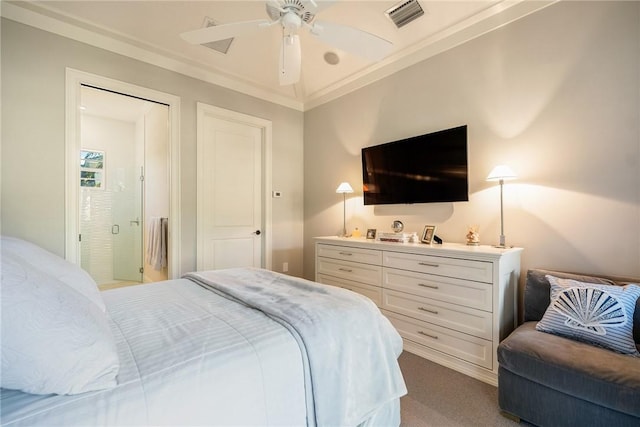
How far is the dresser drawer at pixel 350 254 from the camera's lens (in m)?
2.74

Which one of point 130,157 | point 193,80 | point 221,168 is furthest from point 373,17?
point 130,157

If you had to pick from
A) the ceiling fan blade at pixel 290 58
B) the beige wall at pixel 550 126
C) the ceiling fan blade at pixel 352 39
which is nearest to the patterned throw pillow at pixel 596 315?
the beige wall at pixel 550 126

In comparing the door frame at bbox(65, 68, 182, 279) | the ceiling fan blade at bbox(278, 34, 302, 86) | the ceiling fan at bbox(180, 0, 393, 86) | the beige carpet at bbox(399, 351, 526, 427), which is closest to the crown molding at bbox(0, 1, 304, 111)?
the door frame at bbox(65, 68, 182, 279)

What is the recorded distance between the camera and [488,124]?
8.20ft

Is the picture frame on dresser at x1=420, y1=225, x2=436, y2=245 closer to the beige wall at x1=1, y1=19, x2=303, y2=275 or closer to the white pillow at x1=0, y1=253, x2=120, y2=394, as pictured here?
the white pillow at x1=0, y1=253, x2=120, y2=394

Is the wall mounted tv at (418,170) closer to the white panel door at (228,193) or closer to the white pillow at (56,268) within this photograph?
the white panel door at (228,193)

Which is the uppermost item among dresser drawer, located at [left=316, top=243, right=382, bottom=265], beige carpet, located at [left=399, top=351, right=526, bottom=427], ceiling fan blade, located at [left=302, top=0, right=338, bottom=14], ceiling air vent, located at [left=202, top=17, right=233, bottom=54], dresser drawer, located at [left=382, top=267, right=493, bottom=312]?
ceiling air vent, located at [left=202, top=17, right=233, bottom=54]

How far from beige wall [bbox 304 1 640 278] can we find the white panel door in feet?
6.41

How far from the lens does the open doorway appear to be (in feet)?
14.3

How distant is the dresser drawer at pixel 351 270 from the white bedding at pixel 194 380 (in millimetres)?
1359

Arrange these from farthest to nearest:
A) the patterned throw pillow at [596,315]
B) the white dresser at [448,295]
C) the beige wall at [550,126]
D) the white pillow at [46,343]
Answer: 1. the white dresser at [448,295]
2. the beige wall at [550,126]
3. the patterned throw pillow at [596,315]
4. the white pillow at [46,343]

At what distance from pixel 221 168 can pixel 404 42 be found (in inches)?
97.1

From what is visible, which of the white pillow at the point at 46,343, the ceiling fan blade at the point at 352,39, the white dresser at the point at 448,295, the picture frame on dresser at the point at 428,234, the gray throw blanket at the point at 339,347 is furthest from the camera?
the picture frame on dresser at the point at 428,234

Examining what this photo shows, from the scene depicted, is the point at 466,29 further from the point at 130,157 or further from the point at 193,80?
the point at 130,157
